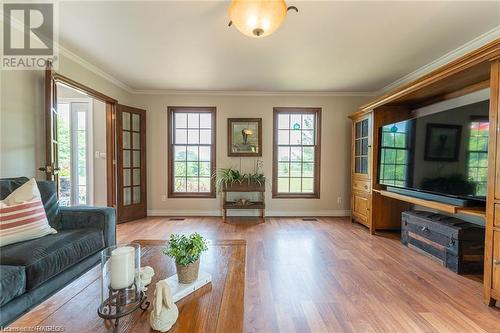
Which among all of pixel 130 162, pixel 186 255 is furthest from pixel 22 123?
pixel 186 255

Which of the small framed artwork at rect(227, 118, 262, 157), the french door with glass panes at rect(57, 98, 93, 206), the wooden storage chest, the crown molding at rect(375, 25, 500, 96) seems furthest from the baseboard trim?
the crown molding at rect(375, 25, 500, 96)

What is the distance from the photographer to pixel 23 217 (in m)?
1.81

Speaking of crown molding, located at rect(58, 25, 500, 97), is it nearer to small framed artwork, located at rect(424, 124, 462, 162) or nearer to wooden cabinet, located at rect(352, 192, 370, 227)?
small framed artwork, located at rect(424, 124, 462, 162)

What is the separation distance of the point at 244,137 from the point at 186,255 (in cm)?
362

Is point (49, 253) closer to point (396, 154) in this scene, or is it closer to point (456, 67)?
point (456, 67)

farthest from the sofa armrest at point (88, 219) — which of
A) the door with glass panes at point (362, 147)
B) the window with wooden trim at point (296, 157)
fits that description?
the door with glass panes at point (362, 147)

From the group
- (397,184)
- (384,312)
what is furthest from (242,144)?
(384,312)

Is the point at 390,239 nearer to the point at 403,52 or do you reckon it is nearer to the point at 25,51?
the point at 403,52

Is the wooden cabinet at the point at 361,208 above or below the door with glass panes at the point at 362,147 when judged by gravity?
below

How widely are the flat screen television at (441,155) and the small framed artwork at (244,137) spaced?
6.78 feet

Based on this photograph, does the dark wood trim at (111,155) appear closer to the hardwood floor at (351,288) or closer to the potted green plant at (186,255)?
the hardwood floor at (351,288)

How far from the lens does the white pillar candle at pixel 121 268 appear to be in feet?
3.26

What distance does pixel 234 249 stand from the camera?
179 centimetres

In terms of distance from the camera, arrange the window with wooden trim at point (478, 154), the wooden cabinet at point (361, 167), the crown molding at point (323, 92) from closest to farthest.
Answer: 1. the window with wooden trim at point (478, 154)
2. the crown molding at point (323, 92)
3. the wooden cabinet at point (361, 167)
